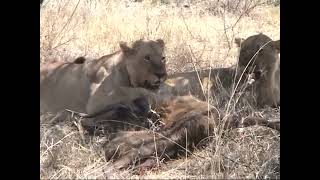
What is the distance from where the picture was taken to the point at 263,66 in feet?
22.3

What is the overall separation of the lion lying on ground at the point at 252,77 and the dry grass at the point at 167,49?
275 mm

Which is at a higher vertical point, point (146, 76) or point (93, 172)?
point (146, 76)

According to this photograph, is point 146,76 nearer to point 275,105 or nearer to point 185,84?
point 185,84

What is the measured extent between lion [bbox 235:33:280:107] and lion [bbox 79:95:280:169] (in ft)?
3.91

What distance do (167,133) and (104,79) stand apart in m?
1.63

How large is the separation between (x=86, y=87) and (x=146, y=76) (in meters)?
0.79

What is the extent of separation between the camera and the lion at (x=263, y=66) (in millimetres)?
6699

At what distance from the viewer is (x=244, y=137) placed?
523 centimetres

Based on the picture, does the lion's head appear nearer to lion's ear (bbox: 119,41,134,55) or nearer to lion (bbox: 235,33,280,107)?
lion's ear (bbox: 119,41,134,55)

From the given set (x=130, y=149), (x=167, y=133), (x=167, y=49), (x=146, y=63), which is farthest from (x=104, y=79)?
(x=167, y=49)

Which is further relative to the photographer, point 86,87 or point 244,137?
point 86,87

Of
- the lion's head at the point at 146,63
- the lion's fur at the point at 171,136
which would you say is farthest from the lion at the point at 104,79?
the lion's fur at the point at 171,136

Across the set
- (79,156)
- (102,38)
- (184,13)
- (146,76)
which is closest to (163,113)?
(146,76)
